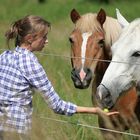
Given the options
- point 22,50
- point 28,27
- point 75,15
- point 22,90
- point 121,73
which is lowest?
point 22,90

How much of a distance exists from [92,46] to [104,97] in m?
0.90

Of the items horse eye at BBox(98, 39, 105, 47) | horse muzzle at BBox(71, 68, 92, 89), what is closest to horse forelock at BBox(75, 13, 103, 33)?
horse eye at BBox(98, 39, 105, 47)

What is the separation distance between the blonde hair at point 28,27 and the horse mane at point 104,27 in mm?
1242

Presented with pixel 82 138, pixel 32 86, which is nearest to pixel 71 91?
pixel 82 138

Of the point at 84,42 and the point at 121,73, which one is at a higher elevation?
the point at 84,42

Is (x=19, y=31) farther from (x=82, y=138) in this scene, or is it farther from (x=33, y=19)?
(x=82, y=138)

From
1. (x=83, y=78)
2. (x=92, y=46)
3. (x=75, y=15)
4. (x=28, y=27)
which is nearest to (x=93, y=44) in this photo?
(x=92, y=46)

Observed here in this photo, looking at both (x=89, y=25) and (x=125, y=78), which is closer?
(x=125, y=78)

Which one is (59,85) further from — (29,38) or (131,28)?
(29,38)

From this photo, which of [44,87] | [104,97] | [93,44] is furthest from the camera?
[93,44]

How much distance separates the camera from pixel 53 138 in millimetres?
4969

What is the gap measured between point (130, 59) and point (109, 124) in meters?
0.58

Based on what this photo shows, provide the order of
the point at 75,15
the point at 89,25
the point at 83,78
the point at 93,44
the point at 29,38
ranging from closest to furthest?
the point at 29,38, the point at 83,78, the point at 93,44, the point at 89,25, the point at 75,15

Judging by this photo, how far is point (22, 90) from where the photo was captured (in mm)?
4637
